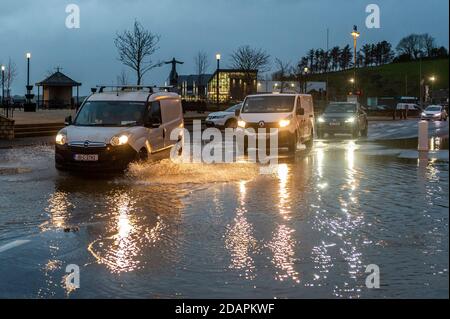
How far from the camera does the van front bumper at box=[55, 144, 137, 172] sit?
1352 cm

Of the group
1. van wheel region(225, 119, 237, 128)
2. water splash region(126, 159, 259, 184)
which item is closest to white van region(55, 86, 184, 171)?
water splash region(126, 159, 259, 184)

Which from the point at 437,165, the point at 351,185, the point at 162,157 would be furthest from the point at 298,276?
the point at 437,165

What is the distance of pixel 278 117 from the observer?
19.5 m

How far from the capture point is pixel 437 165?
16.5 meters

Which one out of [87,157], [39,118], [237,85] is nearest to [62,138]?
[87,157]

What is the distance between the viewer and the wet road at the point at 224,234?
5664 millimetres

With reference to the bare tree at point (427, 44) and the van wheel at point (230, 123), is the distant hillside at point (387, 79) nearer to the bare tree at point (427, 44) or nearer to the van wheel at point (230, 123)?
the bare tree at point (427, 44)

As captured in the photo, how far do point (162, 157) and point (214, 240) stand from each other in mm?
8357

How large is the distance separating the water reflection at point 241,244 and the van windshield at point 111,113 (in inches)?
235

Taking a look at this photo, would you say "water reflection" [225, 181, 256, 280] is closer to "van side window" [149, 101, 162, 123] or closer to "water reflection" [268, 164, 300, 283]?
"water reflection" [268, 164, 300, 283]

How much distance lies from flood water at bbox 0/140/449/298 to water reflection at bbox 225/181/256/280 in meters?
0.01

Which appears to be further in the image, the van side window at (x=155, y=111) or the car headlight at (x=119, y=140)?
the van side window at (x=155, y=111)

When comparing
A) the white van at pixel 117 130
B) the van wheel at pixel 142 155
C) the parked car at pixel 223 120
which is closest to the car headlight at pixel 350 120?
the parked car at pixel 223 120

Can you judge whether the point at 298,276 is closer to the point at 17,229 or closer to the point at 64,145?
the point at 17,229
